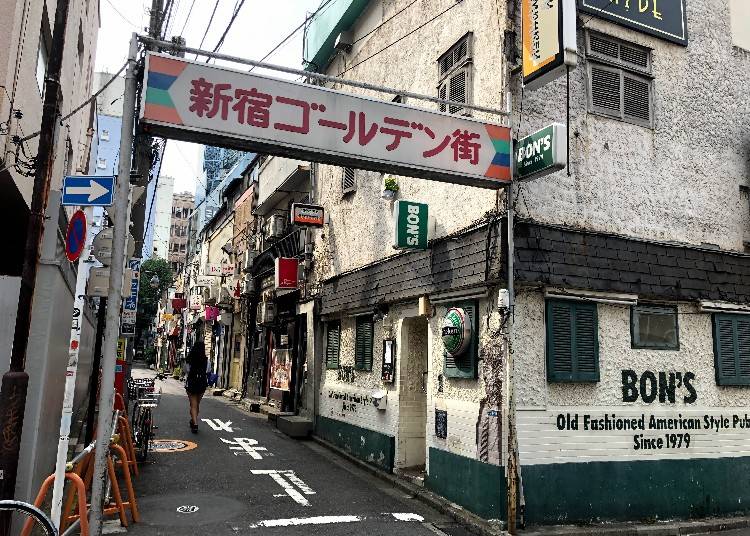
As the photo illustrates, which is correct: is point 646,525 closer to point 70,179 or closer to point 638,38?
point 638,38

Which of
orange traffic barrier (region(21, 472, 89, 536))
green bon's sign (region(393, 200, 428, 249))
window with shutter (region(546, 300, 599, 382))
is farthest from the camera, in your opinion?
green bon's sign (region(393, 200, 428, 249))

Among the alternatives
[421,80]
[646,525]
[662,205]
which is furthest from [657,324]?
[421,80]

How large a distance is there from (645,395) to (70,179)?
843 centimetres

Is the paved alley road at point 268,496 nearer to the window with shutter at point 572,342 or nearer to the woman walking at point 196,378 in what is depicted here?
the woman walking at point 196,378

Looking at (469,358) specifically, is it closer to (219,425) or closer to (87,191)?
(87,191)

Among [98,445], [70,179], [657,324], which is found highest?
[70,179]

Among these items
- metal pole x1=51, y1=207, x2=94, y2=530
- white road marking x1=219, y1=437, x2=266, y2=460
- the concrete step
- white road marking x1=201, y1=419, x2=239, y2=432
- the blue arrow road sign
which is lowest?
white road marking x1=219, y1=437, x2=266, y2=460

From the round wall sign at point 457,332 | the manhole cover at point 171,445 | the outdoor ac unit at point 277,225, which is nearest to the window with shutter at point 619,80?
the round wall sign at point 457,332

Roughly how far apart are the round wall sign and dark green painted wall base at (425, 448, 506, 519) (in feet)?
5.28

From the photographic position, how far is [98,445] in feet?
20.3

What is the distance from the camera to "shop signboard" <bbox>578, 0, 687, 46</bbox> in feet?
29.2

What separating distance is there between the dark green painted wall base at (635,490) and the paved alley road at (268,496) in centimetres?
125

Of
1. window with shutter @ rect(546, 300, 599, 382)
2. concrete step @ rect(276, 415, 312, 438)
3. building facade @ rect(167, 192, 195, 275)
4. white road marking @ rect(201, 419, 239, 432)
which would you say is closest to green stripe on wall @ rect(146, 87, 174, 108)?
window with shutter @ rect(546, 300, 599, 382)

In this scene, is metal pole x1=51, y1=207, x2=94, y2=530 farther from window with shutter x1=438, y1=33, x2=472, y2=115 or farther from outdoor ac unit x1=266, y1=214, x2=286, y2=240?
outdoor ac unit x1=266, y1=214, x2=286, y2=240
